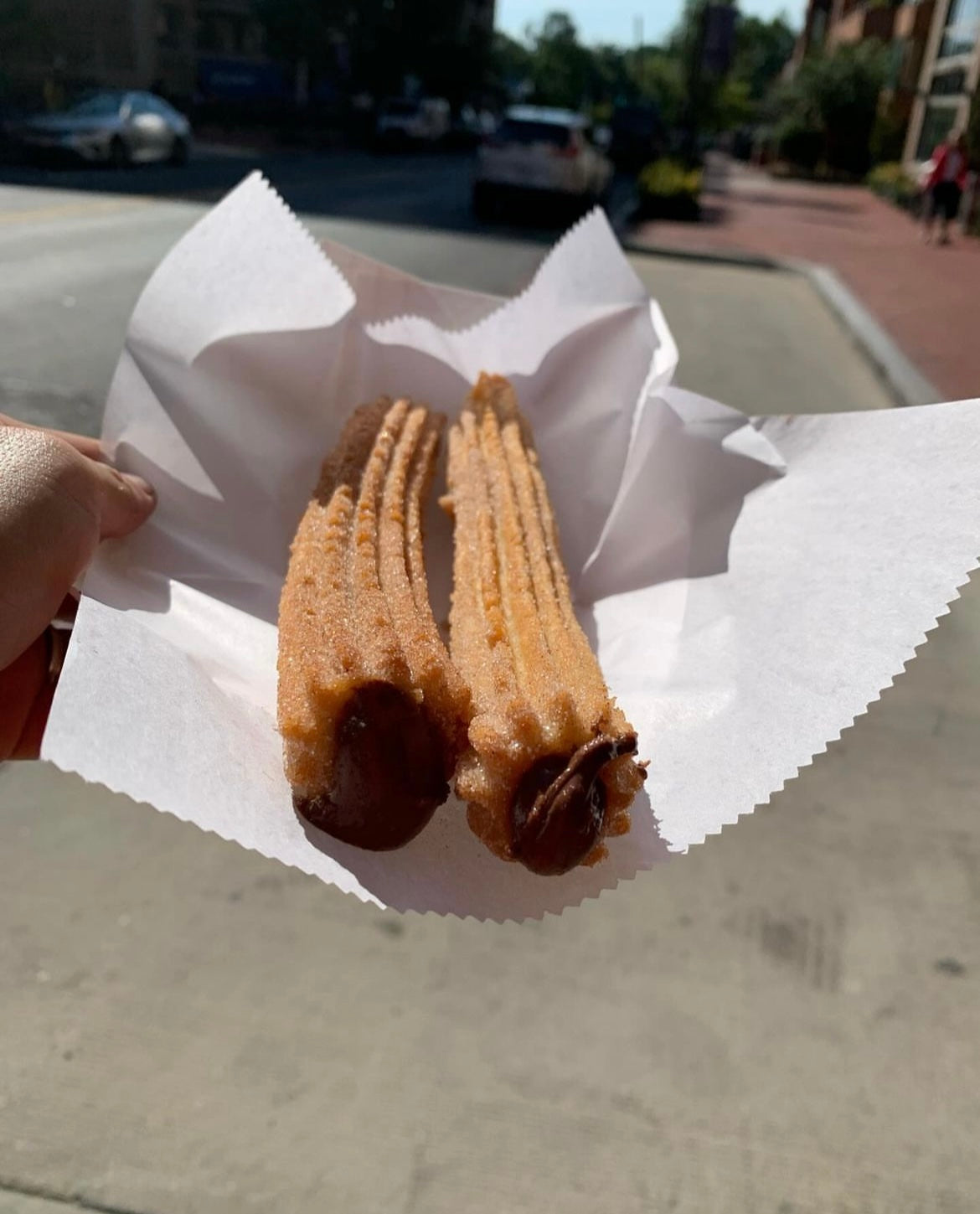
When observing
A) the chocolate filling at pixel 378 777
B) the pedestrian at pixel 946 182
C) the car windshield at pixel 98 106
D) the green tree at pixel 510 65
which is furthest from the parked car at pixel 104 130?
the green tree at pixel 510 65

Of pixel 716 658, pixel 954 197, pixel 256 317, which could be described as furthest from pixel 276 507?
pixel 954 197

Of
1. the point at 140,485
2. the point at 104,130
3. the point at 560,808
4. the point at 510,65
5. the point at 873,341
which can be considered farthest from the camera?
the point at 510,65

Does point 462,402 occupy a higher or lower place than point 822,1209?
higher

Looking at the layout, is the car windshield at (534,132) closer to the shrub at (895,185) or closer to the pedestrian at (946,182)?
the pedestrian at (946,182)

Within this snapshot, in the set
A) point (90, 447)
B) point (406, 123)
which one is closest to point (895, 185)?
point (406, 123)

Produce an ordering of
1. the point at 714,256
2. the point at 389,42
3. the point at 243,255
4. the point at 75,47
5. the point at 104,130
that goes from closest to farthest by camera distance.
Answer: the point at 243,255 → the point at 75,47 → the point at 104,130 → the point at 714,256 → the point at 389,42

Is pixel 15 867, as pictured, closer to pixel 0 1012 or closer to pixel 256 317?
pixel 0 1012

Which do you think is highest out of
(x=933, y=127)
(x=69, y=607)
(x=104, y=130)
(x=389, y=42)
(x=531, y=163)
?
(x=389, y=42)

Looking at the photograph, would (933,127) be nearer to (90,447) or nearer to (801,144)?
(801,144)
